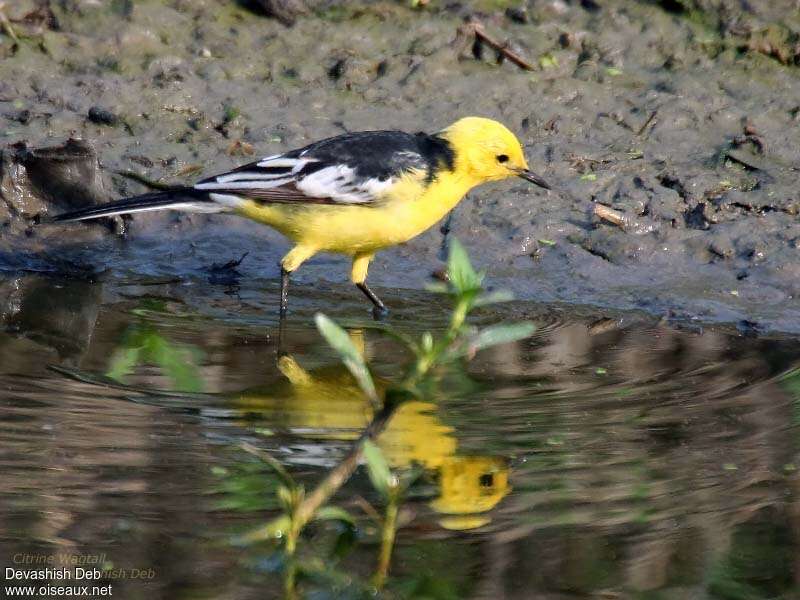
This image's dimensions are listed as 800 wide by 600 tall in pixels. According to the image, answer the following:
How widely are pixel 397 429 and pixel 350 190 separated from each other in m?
2.23

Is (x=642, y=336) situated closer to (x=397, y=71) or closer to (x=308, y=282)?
(x=308, y=282)

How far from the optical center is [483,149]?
765 cm

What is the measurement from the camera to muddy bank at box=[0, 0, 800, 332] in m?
8.27

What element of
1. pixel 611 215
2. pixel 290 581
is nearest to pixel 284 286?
pixel 611 215

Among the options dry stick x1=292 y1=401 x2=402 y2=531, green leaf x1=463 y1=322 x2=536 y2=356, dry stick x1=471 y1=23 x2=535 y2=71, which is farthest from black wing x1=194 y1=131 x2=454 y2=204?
green leaf x1=463 y1=322 x2=536 y2=356

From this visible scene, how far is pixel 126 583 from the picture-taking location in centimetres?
384

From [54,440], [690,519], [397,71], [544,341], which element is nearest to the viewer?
[690,519]

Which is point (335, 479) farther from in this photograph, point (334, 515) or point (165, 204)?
point (165, 204)

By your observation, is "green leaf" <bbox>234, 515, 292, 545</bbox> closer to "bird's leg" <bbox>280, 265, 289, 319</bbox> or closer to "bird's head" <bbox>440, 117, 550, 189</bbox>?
"bird's leg" <bbox>280, 265, 289, 319</bbox>

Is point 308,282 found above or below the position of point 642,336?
below

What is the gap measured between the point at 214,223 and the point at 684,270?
9.82ft

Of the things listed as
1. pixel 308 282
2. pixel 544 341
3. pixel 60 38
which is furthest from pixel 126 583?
pixel 60 38

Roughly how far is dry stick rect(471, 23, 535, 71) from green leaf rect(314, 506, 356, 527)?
586 centimetres

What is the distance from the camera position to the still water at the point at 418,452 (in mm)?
Result: 3982
